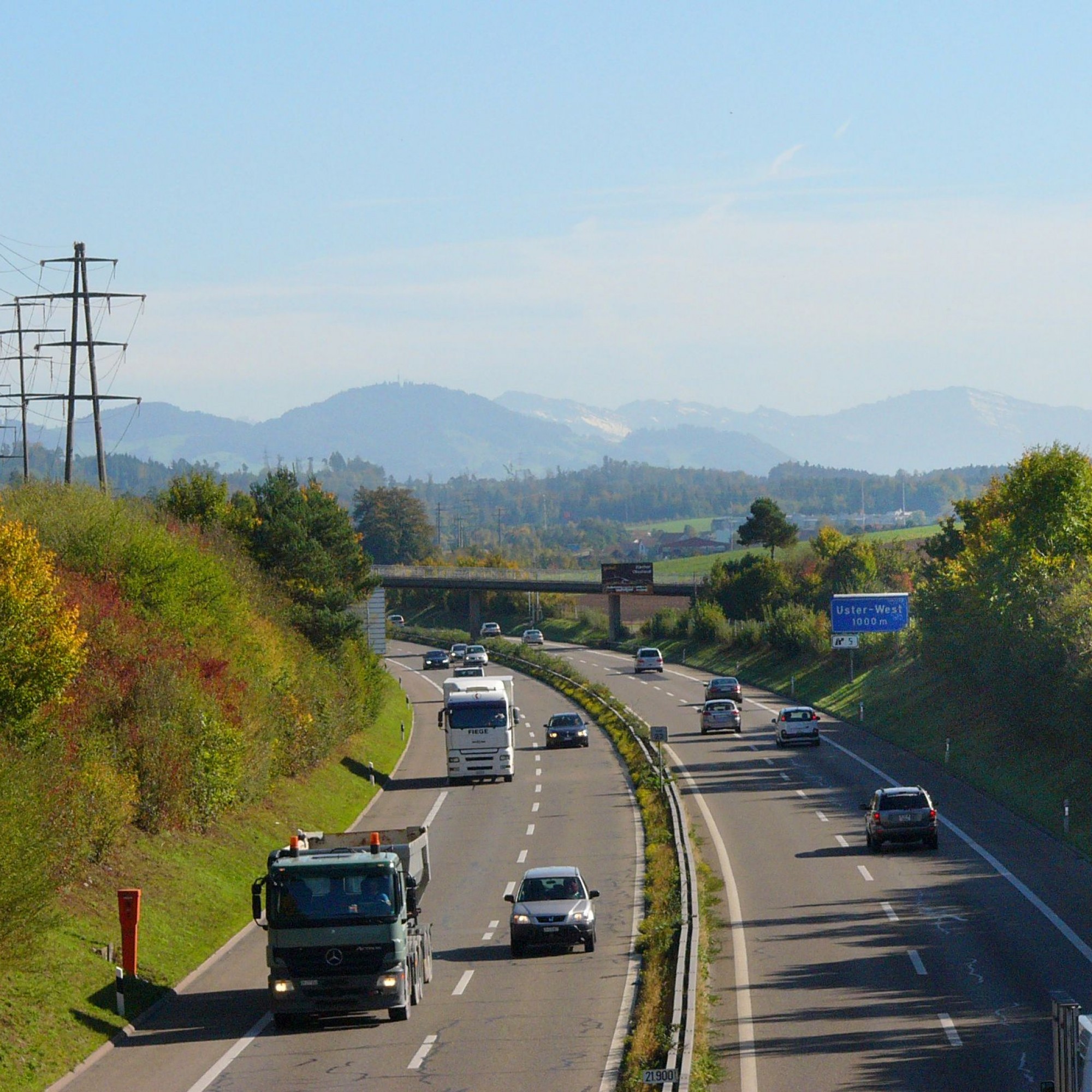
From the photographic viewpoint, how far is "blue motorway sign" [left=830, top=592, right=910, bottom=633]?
80188mm

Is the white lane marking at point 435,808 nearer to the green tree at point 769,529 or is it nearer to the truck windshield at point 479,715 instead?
the truck windshield at point 479,715

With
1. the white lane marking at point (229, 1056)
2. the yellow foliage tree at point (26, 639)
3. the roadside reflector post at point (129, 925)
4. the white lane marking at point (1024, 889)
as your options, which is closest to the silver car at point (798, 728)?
the white lane marking at point (1024, 889)

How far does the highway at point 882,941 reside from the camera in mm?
19906

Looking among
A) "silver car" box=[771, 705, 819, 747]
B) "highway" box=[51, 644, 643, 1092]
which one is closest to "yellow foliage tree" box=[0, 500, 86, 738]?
"highway" box=[51, 644, 643, 1092]

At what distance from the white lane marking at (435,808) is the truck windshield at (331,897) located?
80.1ft

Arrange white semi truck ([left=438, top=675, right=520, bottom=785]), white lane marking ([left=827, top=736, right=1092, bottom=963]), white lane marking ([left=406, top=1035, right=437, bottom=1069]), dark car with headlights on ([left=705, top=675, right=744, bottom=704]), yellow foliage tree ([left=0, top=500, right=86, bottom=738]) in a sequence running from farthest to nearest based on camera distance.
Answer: dark car with headlights on ([left=705, top=675, right=744, bottom=704])
white semi truck ([left=438, top=675, right=520, bottom=785])
yellow foliage tree ([left=0, top=500, right=86, bottom=738])
white lane marking ([left=827, top=736, right=1092, bottom=963])
white lane marking ([left=406, top=1035, right=437, bottom=1069])

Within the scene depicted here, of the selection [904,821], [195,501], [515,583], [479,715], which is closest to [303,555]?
[195,501]

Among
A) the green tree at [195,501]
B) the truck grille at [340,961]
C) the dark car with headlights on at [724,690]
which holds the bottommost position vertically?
the dark car with headlights on at [724,690]

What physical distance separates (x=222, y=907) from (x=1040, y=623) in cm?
2917

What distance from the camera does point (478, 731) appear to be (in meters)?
59.8

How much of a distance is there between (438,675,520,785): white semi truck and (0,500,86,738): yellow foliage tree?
28.8 meters

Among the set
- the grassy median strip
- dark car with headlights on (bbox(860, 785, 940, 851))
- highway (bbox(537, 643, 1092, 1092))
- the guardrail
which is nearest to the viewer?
the guardrail

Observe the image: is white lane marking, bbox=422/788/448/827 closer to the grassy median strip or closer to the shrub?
the grassy median strip

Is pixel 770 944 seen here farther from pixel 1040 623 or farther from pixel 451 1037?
pixel 1040 623
